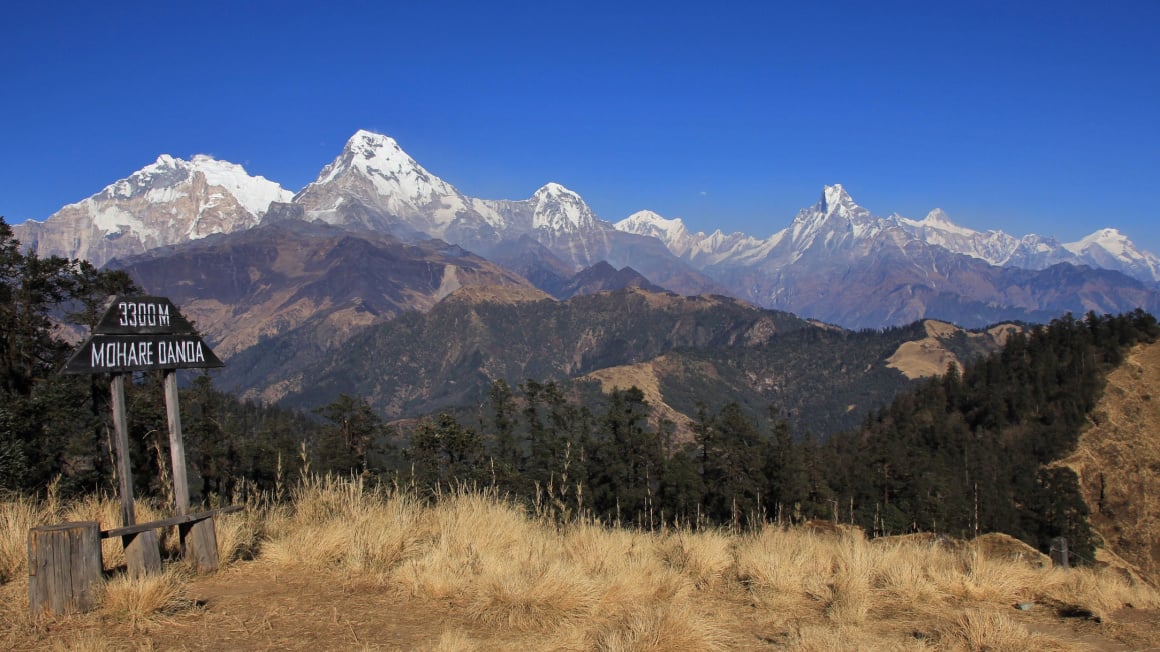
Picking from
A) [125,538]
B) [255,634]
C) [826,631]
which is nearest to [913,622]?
[826,631]

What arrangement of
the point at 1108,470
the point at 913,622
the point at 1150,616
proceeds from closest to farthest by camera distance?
the point at 913,622 → the point at 1150,616 → the point at 1108,470

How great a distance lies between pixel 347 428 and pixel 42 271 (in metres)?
25.7

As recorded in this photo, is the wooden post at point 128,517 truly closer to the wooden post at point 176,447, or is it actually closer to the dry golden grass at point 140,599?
the dry golden grass at point 140,599

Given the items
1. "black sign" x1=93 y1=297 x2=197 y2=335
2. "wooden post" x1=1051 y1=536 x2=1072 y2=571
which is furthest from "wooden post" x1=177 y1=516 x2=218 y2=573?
"wooden post" x1=1051 y1=536 x2=1072 y2=571

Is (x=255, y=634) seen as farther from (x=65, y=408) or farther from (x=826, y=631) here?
(x=65, y=408)

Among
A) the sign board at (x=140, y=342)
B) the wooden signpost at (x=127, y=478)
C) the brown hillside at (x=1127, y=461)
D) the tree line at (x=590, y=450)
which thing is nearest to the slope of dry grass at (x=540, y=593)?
the wooden signpost at (x=127, y=478)

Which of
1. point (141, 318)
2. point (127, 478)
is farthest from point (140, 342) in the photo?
point (127, 478)

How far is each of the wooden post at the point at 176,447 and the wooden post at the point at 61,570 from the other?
1833mm

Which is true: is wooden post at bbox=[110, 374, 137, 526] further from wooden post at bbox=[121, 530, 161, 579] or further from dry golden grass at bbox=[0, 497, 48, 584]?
dry golden grass at bbox=[0, 497, 48, 584]

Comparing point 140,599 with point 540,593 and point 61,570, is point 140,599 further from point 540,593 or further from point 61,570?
point 540,593

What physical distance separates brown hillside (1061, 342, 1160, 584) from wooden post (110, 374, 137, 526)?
91.5 meters

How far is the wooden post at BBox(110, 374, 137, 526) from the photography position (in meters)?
8.69

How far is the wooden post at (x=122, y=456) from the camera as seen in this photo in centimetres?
869

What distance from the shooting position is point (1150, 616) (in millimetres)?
8938
